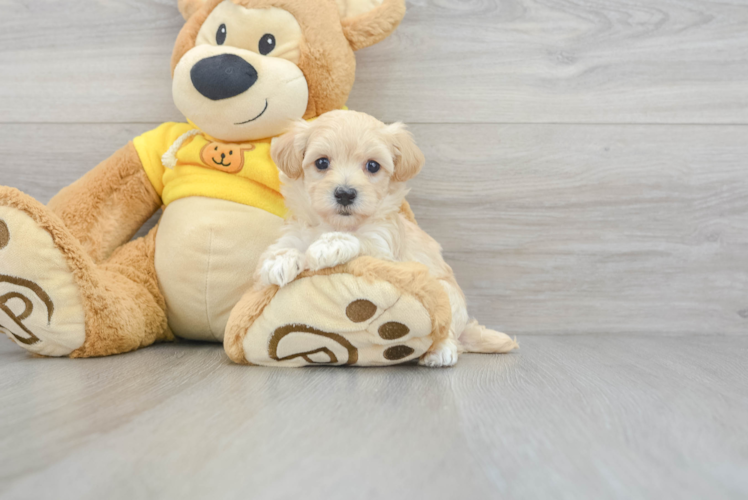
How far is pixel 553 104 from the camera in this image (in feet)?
4.80

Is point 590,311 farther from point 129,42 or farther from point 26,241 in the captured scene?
point 129,42

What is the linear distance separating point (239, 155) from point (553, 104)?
89 cm

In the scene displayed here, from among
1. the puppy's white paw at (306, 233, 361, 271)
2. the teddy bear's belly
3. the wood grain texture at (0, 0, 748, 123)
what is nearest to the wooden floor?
the wood grain texture at (0, 0, 748, 123)

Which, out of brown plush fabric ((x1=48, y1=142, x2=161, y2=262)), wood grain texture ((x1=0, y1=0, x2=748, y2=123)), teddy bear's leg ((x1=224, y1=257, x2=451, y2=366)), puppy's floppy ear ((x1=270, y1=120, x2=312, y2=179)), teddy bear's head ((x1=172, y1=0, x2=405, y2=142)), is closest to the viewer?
teddy bear's leg ((x1=224, y1=257, x2=451, y2=366))

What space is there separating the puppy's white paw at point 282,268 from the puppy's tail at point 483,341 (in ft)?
1.58

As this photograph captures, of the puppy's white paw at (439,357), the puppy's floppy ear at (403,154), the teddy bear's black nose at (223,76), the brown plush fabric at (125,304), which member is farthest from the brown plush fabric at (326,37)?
the puppy's white paw at (439,357)

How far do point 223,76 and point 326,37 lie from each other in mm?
255

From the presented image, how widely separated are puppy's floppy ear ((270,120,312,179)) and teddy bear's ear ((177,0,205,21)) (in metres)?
0.51

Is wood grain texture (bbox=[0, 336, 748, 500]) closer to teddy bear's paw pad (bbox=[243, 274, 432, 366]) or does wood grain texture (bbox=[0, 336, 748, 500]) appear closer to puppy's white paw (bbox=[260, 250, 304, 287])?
teddy bear's paw pad (bbox=[243, 274, 432, 366])

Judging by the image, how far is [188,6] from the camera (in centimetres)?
131

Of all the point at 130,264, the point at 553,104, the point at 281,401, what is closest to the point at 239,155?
the point at 130,264

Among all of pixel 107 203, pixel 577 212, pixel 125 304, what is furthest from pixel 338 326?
pixel 577 212

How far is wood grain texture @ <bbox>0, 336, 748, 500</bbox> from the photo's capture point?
53cm

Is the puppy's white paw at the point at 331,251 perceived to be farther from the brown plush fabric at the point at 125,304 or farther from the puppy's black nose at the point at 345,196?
the brown plush fabric at the point at 125,304
